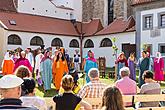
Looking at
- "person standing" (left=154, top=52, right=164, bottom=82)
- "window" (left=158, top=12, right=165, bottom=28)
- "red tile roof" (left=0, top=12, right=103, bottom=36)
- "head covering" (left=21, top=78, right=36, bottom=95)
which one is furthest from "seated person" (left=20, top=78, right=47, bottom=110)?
"red tile roof" (left=0, top=12, right=103, bottom=36)

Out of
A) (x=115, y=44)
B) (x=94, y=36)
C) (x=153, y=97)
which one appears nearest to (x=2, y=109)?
(x=153, y=97)

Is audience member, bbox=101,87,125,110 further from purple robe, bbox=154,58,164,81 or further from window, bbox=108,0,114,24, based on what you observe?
window, bbox=108,0,114,24

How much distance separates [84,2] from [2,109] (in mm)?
43496

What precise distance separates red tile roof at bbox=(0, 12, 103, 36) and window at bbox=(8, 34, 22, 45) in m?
0.71

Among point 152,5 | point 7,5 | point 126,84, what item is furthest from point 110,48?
point 126,84

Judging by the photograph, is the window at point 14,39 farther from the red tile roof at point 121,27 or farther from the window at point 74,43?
the red tile roof at point 121,27

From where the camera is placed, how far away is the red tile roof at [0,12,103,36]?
33094 millimetres

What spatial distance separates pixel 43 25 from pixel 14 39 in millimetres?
4769

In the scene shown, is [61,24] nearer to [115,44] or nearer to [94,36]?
[94,36]

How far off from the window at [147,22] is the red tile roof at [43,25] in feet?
36.3

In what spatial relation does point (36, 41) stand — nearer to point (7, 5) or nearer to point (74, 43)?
point (74, 43)

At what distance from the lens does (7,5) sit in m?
39.0

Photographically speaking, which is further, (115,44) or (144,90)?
(115,44)

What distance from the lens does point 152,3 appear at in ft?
86.4
